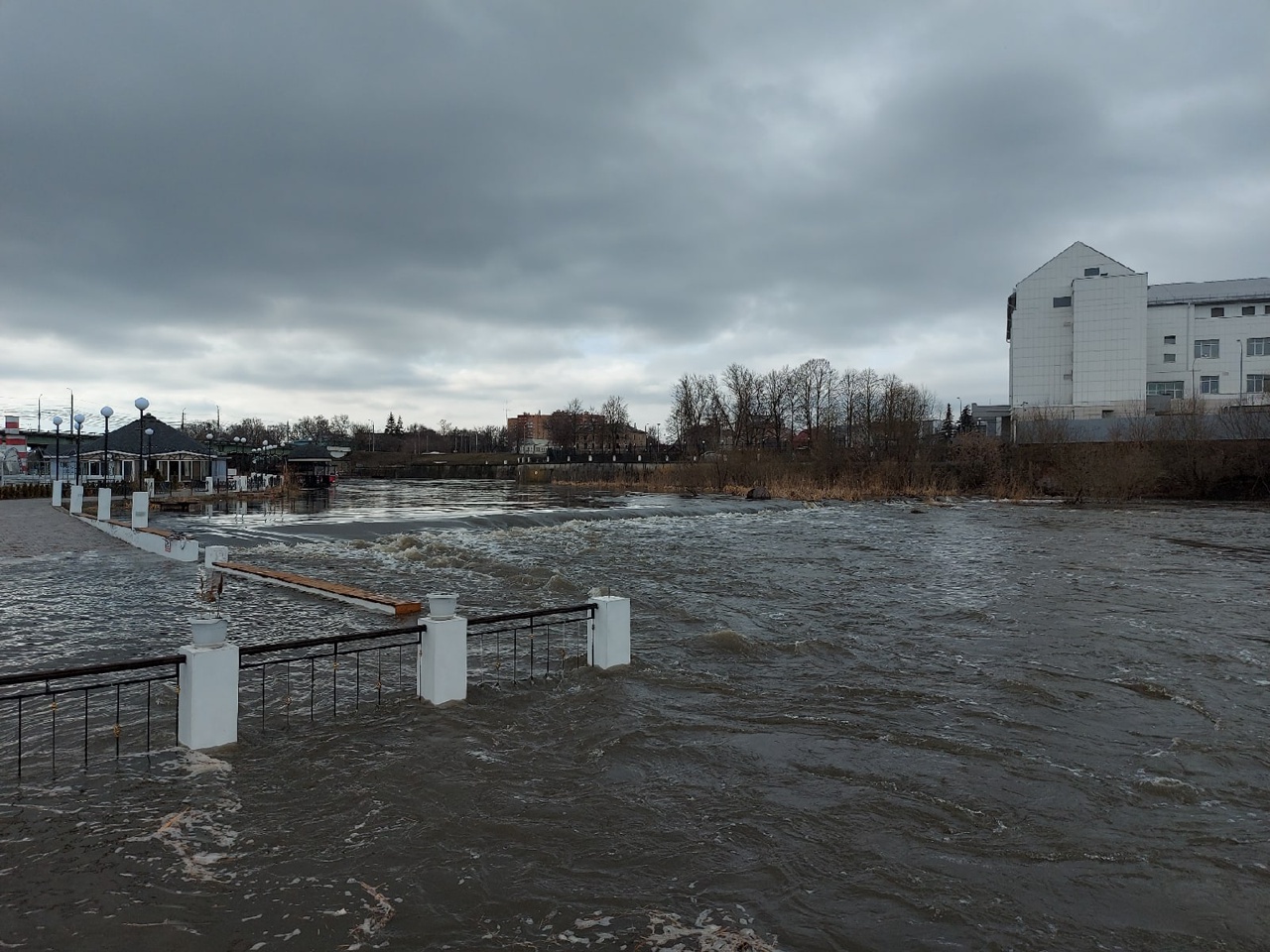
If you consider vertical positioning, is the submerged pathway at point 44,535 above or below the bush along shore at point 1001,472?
below

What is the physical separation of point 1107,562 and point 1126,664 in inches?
481

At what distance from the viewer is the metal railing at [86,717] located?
6.29 m

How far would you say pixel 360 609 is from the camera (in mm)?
13609

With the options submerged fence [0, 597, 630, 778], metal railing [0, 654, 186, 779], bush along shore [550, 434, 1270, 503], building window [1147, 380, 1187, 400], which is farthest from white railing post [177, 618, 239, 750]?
building window [1147, 380, 1187, 400]

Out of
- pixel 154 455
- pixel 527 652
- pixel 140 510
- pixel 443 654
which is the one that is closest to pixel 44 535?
pixel 140 510

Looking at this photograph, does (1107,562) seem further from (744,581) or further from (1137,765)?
(1137,765)

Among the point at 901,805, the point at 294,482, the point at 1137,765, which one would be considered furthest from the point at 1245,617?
the point at 294,482

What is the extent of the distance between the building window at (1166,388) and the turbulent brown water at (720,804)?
59472 millimetres

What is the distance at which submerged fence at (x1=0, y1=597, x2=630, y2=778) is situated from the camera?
6428mm

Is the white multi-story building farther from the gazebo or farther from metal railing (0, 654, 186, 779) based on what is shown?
metal railing (0, 654, 186, 779)

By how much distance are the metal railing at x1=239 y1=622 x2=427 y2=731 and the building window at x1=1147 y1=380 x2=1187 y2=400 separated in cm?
6933

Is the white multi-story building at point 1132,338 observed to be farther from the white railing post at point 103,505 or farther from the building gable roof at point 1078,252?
the white railing post at point 103,505

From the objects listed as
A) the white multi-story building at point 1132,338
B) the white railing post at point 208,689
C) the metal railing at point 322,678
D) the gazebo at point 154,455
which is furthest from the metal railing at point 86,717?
the white multi-story building at point 1132,338

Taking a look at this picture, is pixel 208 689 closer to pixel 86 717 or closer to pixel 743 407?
pixel 86 717
